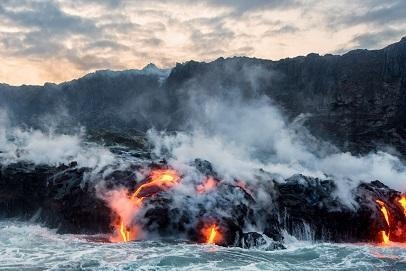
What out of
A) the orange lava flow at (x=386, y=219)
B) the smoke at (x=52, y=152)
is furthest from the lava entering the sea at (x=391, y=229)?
the smoke at (x=52, y=152)

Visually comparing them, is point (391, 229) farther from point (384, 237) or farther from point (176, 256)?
point (176, 256)

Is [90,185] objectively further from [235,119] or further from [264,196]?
[235,119]

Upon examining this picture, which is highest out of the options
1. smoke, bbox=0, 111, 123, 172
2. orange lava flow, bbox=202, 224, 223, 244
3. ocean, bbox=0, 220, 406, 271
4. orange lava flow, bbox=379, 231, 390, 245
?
smoke, bbox=0, 111, 123, 172

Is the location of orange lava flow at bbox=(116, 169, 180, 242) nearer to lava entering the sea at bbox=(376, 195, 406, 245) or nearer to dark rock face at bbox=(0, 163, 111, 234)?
dark rock face at bbox=(0, 163, 111, 234)

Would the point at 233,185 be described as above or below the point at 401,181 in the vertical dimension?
below

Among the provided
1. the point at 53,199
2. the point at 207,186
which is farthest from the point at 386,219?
the point at 53,199

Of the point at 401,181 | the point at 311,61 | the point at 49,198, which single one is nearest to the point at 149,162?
the point at 49,198

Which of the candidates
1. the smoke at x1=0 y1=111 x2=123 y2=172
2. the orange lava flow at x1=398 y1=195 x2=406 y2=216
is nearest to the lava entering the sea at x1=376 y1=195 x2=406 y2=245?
the orange lava flow at x1=398 y1=195 x2=406 y2=216
